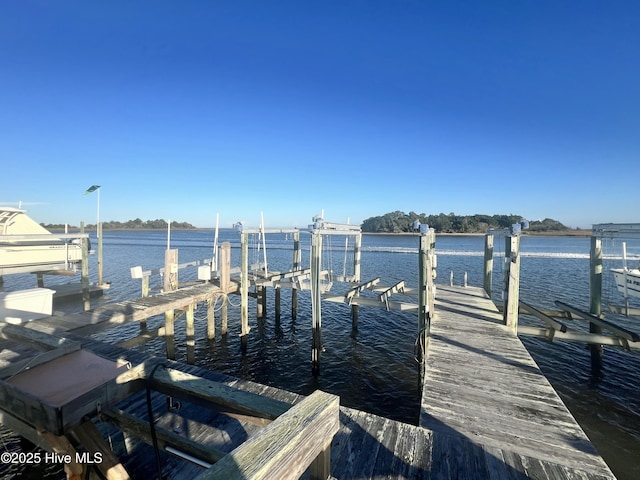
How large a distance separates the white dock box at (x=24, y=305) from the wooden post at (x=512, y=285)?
12.0m

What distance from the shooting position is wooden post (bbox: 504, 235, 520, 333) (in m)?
8.25

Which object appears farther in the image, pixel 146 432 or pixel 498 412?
pixel 498 412

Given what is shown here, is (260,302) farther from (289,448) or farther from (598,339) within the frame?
(289,448)

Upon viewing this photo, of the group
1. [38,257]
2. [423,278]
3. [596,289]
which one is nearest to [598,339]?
[596,289]

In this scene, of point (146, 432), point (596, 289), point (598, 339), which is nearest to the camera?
point (146, 432)

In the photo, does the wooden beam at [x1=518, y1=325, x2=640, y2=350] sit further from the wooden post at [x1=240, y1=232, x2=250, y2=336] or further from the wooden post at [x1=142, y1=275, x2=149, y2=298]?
the wooden post at [x1=142, y1=275, x2=149, y2=298]

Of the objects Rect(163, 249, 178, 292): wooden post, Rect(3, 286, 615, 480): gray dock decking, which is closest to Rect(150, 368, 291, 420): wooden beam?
Rect(3, 286, 615, 480): gray dock decking

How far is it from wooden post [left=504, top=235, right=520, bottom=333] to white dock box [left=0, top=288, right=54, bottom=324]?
12012 millimetres

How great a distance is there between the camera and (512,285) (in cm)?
852

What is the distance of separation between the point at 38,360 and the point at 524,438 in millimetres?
5725

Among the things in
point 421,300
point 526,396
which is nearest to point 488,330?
point 421,300

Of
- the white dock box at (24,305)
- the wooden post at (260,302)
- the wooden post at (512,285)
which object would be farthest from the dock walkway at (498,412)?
the wooden post at (260,302)

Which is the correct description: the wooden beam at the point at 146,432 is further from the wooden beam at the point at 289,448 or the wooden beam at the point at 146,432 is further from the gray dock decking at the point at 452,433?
the gray dock decking at the point at 452,433

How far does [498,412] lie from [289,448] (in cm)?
497
